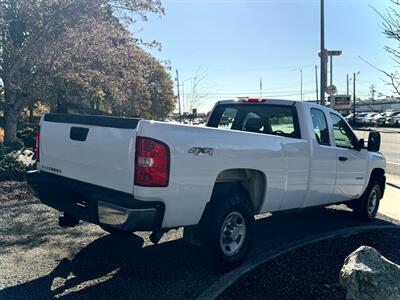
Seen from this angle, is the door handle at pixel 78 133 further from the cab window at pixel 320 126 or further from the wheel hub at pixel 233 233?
the cab window at pixel 320 126

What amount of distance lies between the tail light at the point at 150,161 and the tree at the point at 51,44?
9.66m

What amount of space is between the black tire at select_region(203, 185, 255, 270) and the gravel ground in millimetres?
312

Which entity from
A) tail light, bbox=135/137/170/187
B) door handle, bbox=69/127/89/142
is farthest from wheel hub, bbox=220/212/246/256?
door handle, bbox=69/127/89/142

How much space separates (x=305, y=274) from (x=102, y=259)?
2.26m

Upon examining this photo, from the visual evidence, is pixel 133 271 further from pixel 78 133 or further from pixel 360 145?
pixel 360 145

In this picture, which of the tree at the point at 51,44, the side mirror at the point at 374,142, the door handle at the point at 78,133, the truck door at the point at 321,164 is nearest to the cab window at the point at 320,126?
the truck door at the point at 321,164

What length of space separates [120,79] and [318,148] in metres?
11.4

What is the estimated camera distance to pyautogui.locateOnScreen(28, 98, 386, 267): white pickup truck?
3885 millimetres

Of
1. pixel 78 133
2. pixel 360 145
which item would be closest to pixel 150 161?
pixel 78 133

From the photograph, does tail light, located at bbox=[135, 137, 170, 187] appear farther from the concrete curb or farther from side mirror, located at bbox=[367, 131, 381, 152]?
side mirror, located at bbox=[367, 131, 381, 152]

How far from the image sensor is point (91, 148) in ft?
14.2

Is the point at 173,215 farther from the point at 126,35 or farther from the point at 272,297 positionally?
the point at 126,35

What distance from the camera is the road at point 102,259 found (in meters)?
4.18

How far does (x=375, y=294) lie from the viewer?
312 centimetres
